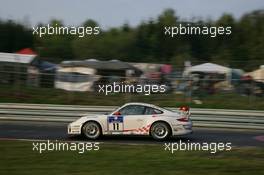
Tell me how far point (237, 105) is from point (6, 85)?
1046 cm

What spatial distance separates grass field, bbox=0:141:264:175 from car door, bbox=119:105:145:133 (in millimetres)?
2558

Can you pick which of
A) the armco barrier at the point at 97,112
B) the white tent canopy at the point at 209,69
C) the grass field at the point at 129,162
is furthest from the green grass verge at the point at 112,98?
the grass field at the point at 129,162

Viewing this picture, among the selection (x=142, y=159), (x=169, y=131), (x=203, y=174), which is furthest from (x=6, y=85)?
(x=203, y=174)

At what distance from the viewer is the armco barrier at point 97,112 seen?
18.6 m

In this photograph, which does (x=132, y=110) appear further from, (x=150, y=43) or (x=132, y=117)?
(x=150, y=43)

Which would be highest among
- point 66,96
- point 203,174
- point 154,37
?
point 154,37

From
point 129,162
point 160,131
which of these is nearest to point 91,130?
point 160,131

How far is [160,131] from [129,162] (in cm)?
475

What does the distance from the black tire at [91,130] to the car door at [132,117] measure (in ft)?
2.45

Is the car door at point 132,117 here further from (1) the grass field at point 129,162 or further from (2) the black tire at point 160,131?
(1) the grass field at point 129,162

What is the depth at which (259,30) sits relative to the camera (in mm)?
38344

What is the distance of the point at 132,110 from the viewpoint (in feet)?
47.9

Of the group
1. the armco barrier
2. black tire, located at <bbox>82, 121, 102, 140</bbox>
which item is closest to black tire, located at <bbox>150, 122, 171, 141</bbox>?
black tire, located at <bbox>82, 121, 102, 140</bbox>

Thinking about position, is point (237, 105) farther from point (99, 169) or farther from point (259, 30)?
point (259, 30)
